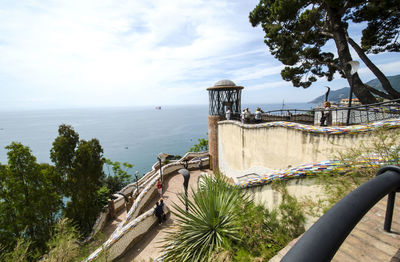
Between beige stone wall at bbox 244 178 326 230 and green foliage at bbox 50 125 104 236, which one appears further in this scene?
green foliage at bbox 50 125 104 236

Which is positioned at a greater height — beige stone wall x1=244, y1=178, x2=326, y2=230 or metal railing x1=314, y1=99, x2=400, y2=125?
metal railing x1=314, y1=99, x2=400, y2=125

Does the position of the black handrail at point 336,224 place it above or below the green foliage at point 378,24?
below

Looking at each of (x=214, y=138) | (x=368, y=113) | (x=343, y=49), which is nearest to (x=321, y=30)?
(x=343, y=49)

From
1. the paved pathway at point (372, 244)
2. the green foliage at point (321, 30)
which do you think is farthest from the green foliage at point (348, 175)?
the green foliage at point (321, 30)

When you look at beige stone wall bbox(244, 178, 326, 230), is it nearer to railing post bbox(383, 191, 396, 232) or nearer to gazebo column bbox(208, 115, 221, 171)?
railing post bbox(383, 191, 396, 232)

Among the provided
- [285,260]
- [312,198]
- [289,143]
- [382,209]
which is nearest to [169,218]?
[289,143]

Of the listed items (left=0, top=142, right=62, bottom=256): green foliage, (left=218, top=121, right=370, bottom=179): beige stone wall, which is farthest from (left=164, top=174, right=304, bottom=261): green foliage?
(left=0, top=142, right=62, bottom=256): green foliage

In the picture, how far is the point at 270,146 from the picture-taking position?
938 centimetres

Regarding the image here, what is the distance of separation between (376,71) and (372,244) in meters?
13.9

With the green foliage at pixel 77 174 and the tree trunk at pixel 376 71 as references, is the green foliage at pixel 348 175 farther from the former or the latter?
the green foliage at pixel 77 174

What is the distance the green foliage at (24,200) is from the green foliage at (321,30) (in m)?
16.4

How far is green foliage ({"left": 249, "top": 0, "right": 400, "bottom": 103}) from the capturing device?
33.7 feet

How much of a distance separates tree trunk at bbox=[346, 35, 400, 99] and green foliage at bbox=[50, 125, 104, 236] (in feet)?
63.2

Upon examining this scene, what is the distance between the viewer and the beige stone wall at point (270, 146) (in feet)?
20.7
